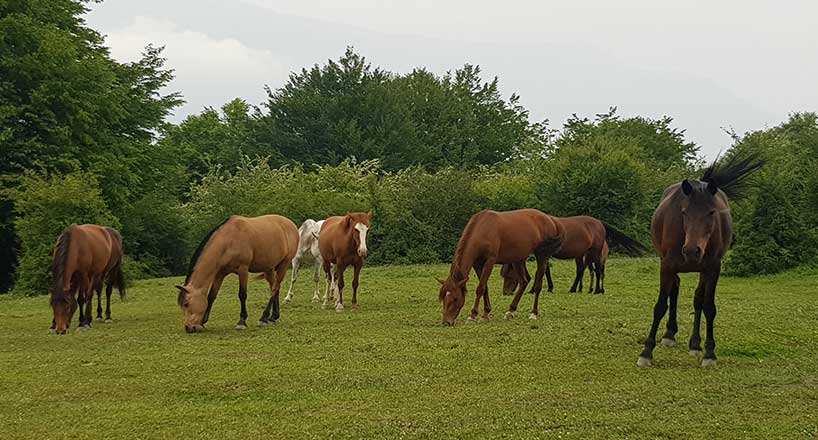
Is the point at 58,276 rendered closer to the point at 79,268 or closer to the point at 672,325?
the point at 79,268

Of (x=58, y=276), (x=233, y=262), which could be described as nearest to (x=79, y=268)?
(x=58, y=276)

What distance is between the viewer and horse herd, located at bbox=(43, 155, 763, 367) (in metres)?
9.20

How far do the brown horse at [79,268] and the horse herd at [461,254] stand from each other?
0.02 meters

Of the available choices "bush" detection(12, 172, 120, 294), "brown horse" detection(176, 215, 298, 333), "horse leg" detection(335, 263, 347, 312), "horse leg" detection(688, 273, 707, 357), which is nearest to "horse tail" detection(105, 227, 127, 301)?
"brown horse" detection(176, 215, 298, 333)

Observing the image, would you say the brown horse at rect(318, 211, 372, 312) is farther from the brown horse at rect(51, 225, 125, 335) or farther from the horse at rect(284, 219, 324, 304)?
the brown horse at rect(51, 225, 125, 335)

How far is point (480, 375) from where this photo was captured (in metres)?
8.80

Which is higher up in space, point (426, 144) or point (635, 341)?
point (426, 144)

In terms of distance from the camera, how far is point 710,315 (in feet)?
30.4

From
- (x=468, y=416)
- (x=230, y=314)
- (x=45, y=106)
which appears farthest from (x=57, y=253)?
(x=45, y=106)

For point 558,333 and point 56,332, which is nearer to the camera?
point 558,333

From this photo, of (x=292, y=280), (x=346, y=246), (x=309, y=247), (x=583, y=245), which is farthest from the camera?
(x=309, y=247)

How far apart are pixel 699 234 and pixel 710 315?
1140mm

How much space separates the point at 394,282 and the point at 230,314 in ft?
25.0

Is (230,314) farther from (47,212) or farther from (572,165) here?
(572,165)
